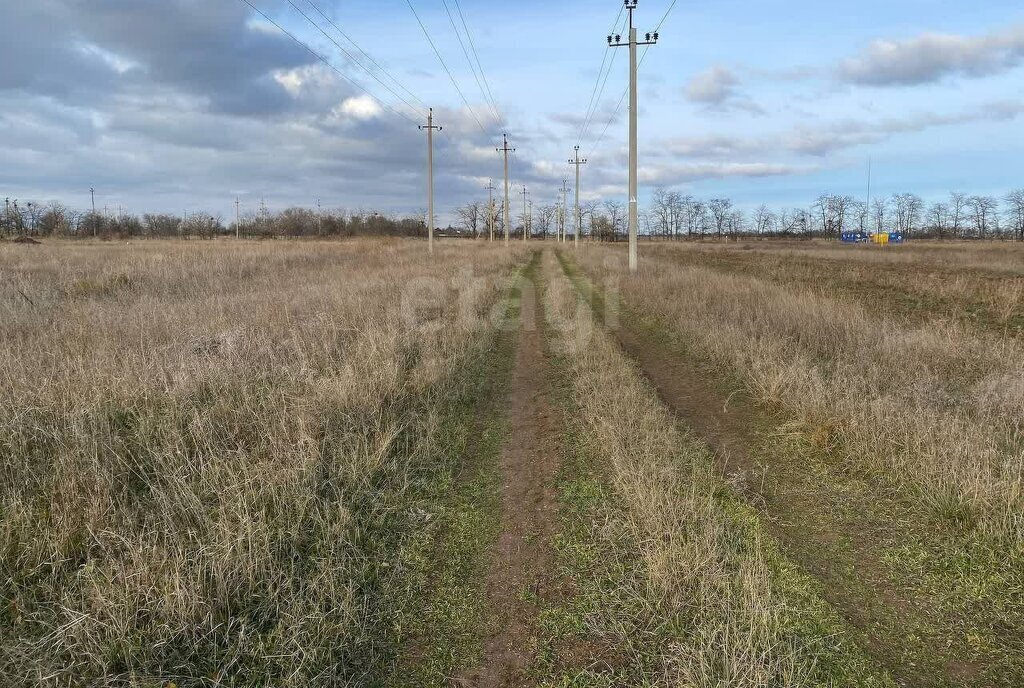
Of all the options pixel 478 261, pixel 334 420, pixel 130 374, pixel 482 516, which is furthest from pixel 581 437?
pixel 478 261

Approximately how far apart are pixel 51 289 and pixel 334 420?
→ 42.8 feet

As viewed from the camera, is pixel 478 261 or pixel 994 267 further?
pixel 478 261

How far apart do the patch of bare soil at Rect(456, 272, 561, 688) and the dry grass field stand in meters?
0.02

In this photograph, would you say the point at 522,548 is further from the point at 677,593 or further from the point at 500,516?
the point at 677,593

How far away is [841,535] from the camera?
3539 millimetres

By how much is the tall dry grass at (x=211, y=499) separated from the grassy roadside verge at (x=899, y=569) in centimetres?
247

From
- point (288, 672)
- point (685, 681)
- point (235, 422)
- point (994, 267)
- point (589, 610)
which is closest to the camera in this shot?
point (685, 681)

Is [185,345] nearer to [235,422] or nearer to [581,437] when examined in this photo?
[235,422]

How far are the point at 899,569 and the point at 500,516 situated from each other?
2.50 m

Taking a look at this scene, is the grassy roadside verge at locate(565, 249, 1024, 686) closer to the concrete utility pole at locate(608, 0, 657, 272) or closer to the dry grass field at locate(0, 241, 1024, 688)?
the dry grass field at locate(0, 241, 1024, 688)

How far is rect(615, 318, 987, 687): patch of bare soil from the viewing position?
2.49 metres

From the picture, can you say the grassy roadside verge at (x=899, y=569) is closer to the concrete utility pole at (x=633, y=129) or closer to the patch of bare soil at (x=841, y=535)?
the patch of bare soil at (x=841, y=535)

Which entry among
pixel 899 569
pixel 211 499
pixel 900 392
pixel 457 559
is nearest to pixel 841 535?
pixel 899 569

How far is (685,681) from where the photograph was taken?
88.7 inches
